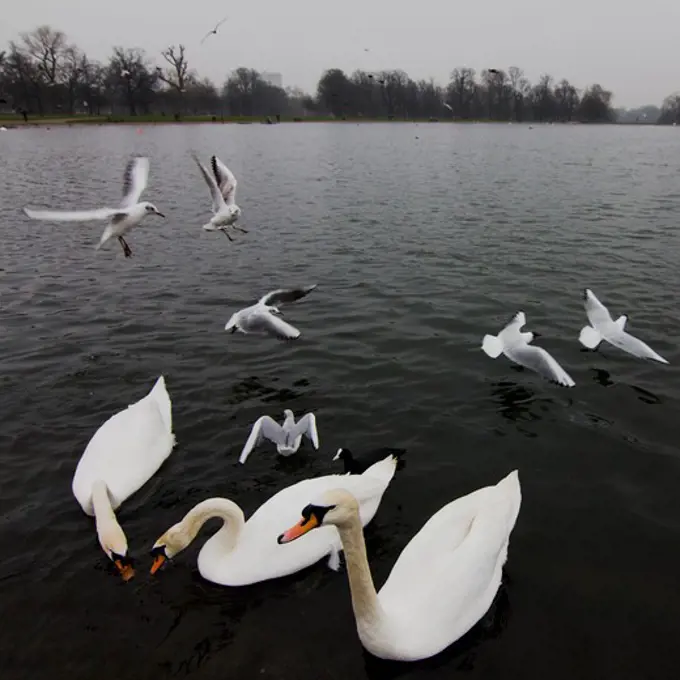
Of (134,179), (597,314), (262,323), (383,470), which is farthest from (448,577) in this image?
(134,179)

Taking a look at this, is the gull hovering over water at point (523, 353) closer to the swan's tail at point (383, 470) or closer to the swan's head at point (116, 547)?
the swan's tail at point (383, 470)

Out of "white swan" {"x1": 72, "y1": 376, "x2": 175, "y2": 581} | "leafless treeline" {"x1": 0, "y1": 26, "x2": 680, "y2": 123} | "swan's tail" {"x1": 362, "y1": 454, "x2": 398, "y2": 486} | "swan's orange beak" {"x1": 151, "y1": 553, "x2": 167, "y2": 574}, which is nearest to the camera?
"swan's orange beak" {"x1": 151, "y1": 553, "x2": 167, "y2": 574}

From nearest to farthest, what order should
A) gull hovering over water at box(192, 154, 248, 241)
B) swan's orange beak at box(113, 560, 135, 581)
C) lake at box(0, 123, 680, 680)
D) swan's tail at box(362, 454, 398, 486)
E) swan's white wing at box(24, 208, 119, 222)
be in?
lake at box(0, 123, 680, 680), swan's orange beak at box(113, 560, 135, 581), swan's tail at box(362, 454, 398, 486), swan's white wing at box(24, 208, 119, 222), gull hovering over water at box(192, 154, 248, 241)

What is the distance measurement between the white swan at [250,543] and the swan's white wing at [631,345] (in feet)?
18.0

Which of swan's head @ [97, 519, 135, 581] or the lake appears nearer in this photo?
the lake

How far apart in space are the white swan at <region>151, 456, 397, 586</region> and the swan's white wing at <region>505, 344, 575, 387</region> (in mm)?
3884

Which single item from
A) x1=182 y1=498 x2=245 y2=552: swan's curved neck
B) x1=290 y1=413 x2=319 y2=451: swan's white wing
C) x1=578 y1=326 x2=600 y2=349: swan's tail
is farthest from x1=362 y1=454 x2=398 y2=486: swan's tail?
x1=578 y1=326 x2=600 y2=349: swan's tail

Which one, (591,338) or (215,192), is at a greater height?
(215,192)

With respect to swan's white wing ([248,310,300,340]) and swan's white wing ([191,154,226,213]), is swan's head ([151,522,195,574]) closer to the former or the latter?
swan's white wing ([248,310,300,340])

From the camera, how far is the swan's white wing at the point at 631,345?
9.29 m

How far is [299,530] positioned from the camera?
448cm

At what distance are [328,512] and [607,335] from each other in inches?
274

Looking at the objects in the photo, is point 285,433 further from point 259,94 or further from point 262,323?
point 259,94

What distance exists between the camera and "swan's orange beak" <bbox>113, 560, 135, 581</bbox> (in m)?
5.68
